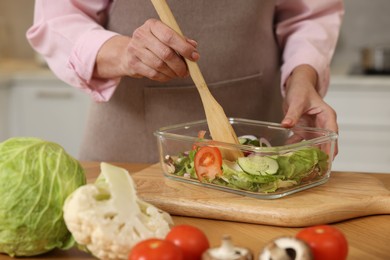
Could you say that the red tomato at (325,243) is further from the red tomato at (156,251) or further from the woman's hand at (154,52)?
the woman's hand at (154,52)

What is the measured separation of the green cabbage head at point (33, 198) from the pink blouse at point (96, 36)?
1.73 ft

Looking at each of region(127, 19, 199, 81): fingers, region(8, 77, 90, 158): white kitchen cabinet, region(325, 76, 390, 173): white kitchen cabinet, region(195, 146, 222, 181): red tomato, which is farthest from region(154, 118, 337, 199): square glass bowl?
region(8, 77, 90, 158): white kitchen cabinet

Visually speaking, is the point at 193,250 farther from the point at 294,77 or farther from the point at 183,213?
the point at 294,77

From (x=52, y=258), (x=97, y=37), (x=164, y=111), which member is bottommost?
(x=52, y=258)

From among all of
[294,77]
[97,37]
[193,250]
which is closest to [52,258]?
[193,250]

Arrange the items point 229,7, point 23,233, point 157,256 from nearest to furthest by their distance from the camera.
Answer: point 157,256 → point 23,233 → point 229,7

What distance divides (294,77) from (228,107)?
0.19 meters

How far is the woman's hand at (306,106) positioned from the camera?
1.41m

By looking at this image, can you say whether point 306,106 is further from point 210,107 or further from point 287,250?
point 287,250

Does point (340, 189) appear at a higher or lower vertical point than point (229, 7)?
lower

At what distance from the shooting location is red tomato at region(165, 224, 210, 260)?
84 cm

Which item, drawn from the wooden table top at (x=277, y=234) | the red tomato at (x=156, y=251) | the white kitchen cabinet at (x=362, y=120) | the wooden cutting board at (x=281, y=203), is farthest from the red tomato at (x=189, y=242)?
the white kitchen cabinet at (x=362, y=120)

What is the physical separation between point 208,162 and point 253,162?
95 mm

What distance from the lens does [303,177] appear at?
121 centimetres
